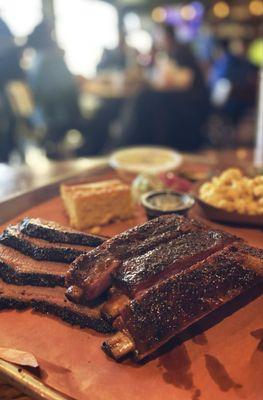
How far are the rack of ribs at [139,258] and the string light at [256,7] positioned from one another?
11945mm

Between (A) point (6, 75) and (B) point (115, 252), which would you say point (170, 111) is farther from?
(B) point (115, 252)

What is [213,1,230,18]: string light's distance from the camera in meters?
12.3

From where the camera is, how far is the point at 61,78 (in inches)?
250

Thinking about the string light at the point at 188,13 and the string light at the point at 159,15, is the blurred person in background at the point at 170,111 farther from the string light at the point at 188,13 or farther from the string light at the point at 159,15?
the string light at the point at 188,13

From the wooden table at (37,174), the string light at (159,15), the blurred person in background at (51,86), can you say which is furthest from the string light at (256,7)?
the wooden table at (37,174)

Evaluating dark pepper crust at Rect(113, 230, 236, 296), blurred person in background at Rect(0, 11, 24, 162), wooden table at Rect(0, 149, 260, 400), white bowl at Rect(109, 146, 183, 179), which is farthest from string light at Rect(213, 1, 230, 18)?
dark pepper crust at Rect(113, 230, 236, 296)

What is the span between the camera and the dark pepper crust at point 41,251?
192cm

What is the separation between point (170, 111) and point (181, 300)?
5.90 m

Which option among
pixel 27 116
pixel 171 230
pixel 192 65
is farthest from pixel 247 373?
pixel 192 65

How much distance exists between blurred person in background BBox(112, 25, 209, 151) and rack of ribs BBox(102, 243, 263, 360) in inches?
204

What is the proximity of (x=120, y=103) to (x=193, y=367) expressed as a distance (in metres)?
6.45

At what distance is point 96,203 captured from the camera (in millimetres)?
2463

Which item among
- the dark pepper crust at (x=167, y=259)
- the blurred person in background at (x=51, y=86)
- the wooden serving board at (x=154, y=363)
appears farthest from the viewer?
the blurred person in background at (x=51, y=86)

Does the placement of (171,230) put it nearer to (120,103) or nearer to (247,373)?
(247,373)
